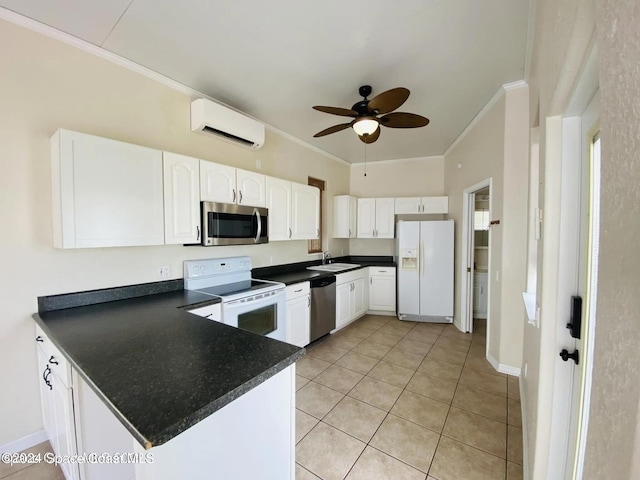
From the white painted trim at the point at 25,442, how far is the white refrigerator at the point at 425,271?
4.22m

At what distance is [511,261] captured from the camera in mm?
2754

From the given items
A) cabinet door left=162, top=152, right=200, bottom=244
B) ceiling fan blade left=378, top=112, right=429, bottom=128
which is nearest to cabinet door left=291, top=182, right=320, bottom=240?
cabinet door left=162, top=152, right=200, bottom=244

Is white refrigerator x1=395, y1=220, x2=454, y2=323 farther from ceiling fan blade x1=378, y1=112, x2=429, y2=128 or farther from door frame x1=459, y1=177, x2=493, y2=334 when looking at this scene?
ceiling fan blade x1=378, y1=112, x2=429, y2=128

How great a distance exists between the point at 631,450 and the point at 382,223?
4.73 m

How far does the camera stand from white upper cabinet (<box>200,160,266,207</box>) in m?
2.51

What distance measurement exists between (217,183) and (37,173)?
47.8 inches

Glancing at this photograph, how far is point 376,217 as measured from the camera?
500 centimetres

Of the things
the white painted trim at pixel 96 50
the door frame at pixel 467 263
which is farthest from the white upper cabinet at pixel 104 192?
the door frame at pixel 467 263

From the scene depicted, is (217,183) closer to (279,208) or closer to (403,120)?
(279,208)

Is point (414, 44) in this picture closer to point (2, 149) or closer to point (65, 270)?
point (2, 149)

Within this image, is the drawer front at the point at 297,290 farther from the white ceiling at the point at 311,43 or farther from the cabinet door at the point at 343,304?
the white ceiling at the point at 311,43

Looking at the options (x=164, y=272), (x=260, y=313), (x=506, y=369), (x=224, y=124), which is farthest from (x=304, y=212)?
(x=506, y=369)

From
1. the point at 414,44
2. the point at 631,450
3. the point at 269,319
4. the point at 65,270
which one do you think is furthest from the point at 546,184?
the point at 65,270

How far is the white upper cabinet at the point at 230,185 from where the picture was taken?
2506 mm
